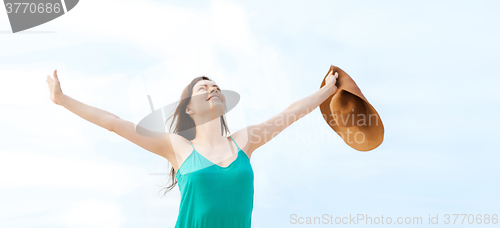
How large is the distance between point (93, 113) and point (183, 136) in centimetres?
82

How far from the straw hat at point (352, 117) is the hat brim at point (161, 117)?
0.97m

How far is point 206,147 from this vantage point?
11.4 feet

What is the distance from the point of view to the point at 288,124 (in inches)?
150

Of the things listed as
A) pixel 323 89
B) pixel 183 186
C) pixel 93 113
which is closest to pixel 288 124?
pixel 323 89

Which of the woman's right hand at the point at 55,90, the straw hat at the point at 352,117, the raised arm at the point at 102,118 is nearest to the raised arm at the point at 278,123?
the straw hat at the point at 352,117

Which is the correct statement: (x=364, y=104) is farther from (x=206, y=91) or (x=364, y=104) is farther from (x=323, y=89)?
(x=206, y=91)

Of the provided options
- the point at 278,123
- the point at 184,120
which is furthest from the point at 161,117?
the point at 278,123

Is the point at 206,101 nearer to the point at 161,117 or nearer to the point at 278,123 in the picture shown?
the point at 161,117

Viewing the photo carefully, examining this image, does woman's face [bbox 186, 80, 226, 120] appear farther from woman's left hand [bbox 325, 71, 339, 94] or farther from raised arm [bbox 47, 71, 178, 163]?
woman's left hand [bbox 325, 71, 339, 94]

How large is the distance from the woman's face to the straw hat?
3.85 ft

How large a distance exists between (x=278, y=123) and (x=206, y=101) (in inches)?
28.3

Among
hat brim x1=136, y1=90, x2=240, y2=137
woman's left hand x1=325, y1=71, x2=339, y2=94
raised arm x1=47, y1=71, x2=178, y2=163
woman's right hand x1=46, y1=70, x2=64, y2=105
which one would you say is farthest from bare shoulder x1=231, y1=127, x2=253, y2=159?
woman's right hand x1=46, y1=70, x2=64, y2=105

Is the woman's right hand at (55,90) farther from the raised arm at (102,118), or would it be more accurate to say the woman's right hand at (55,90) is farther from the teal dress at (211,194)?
the teal dress at (211,194)

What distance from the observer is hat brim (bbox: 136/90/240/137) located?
3.35 m
